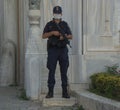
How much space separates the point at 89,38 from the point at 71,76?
0.99 m

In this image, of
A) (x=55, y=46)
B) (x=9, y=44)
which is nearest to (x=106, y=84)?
(x=55, y=46)

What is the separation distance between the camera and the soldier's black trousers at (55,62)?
9688 mm

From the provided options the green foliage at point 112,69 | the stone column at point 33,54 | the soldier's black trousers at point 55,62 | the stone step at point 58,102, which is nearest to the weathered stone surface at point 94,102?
the stone step at point 58,102

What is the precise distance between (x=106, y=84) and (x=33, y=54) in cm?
193

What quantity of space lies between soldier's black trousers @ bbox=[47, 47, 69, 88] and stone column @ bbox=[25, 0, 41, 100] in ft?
2.38

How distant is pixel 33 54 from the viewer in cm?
1047

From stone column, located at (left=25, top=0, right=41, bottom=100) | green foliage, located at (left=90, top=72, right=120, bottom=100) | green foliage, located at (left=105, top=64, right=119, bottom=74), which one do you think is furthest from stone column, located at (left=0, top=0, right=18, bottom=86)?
green foliage, located at (left=105, top=64, right=119, bottom=74)

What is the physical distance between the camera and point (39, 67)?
10453 millimetres

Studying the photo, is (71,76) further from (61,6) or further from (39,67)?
(61,6)

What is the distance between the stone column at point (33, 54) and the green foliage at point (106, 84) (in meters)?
1.29

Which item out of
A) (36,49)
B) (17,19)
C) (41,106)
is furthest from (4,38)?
(41,106)

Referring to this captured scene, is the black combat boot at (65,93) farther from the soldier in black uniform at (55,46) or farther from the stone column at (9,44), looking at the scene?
the stone column at (9,44)

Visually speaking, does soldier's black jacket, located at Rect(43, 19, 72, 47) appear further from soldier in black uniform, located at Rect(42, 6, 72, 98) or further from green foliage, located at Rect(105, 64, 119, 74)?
green foliage, located at Rect(105, 64, 119, 74)

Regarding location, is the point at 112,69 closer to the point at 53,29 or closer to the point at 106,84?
the point at 106,84
